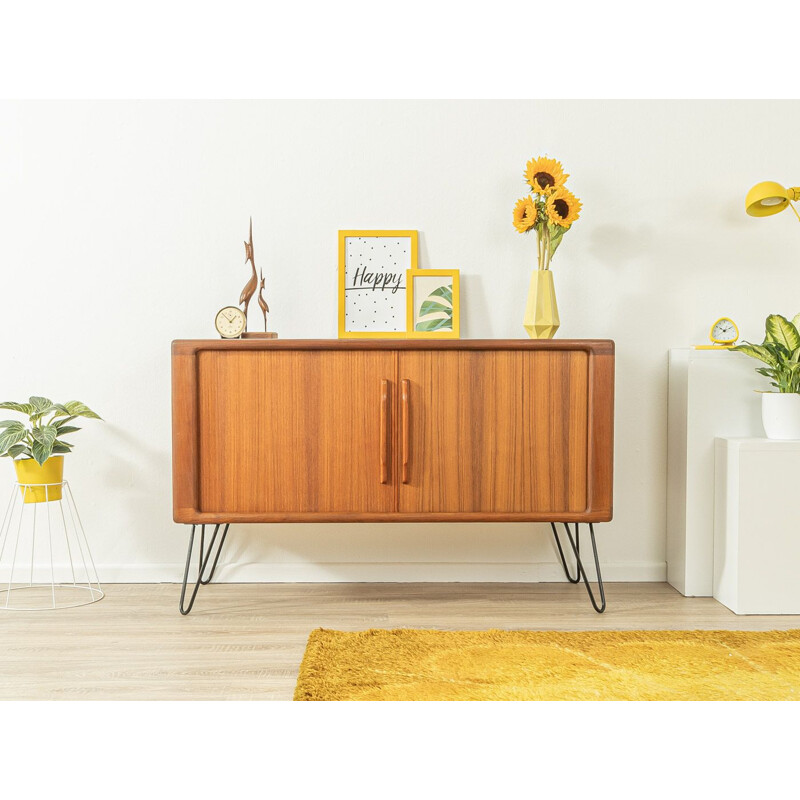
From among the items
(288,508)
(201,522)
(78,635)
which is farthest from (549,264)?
(78,635)

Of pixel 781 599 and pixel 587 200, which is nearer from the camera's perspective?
pixel 781 599

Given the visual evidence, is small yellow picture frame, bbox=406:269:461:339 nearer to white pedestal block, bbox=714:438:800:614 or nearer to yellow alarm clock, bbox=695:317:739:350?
yellow alarm clock, bbox=695:317:739:350

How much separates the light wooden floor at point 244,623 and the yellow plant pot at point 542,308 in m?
0.91

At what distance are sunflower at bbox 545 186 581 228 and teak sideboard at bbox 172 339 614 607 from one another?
0.48 meters

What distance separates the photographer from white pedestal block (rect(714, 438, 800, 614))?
8.11ft

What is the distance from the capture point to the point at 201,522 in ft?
7.98

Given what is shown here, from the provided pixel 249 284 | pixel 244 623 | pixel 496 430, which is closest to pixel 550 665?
pixel 496 430

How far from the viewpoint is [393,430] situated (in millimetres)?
2426

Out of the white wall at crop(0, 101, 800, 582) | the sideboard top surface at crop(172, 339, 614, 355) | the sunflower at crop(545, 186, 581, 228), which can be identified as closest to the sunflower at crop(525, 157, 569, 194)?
the sunflower at crop(545, 186, 581, 228)

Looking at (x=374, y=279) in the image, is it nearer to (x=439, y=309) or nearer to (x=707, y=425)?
(x=439, y=309)

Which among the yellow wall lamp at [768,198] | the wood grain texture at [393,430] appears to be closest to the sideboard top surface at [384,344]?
the wood grain texture at [393,430]

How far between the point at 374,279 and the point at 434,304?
236 millimetres

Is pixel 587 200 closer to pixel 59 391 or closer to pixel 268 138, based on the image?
pixel 268 138

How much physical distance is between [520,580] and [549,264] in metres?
1.15
